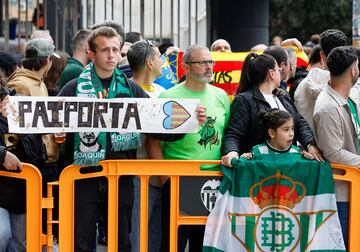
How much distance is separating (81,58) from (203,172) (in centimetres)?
306

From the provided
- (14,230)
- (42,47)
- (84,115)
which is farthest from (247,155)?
(42,47)

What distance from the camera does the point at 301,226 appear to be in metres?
6.99

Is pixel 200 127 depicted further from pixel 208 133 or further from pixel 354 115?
pixel 354 115

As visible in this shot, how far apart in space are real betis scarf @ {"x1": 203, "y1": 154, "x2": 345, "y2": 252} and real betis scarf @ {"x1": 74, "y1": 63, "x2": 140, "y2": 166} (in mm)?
778

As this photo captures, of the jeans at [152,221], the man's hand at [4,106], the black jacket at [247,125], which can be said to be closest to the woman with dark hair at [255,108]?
the black jacket at [247,125]

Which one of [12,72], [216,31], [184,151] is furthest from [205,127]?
[216,31]

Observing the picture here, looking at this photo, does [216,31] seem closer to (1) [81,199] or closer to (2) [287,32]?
(1) [81,199]

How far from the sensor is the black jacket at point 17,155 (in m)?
7.04

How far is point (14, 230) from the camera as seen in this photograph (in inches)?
281

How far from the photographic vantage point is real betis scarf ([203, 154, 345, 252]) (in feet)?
22.8

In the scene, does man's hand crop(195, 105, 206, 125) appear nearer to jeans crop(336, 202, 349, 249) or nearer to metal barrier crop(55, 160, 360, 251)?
metal barrier crop(55, 160, 360, 251)

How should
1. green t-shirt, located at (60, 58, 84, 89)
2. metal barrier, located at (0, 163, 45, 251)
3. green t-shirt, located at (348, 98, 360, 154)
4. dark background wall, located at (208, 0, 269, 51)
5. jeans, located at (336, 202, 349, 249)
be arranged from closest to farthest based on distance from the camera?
1. metal barrier, located at (0, 163, 45, 251)
2. jeans, located at (336, 202, 349, 249)
3. green t-shirt, located at (348, 98, 360, 154)
4. green t-shirt, located at (60, 58, 84, 89)
5. dark background wall, located at (208, 0, 269, 51)

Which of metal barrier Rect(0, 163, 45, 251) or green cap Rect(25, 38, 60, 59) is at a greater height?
green cap Rect(25, 38, 60, 59)

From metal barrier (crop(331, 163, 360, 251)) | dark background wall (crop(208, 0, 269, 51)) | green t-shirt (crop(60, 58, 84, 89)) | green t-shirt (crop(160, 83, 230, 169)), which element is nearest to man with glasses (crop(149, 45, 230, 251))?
green t-shirt (crop(160, 83, 230, 169))
